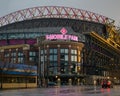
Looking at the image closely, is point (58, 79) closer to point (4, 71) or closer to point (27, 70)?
point (27, 70)

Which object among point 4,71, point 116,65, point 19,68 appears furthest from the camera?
point 116,65

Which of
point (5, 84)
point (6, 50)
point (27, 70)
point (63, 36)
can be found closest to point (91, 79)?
point (63, 36)

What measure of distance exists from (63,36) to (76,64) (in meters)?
15.9

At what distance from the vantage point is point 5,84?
100938 millimetres

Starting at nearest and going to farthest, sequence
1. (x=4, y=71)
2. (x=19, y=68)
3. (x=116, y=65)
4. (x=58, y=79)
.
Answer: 1. (x=4, y=71)
2. (x=19, y=68)
3. (x=58, y=79)
4. (x=116, y=65)

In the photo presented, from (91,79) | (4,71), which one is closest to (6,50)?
(91,79)

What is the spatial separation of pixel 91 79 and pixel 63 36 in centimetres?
2919

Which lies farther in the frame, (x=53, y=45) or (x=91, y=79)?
(x=91, y=79)

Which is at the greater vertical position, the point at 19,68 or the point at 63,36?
the point at 63,36

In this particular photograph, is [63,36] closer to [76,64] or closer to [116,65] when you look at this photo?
[76,64]

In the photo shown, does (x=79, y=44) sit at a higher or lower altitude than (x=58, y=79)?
higher

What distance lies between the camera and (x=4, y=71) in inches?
3858

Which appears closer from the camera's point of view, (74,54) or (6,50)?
(74,54)

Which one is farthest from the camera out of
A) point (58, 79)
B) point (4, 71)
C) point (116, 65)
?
point (116, 65)
